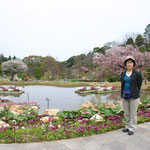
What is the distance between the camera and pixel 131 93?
7.98ft

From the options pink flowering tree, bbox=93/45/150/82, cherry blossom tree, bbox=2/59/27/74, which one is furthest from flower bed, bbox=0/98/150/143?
cherry blossom tree, bbox=2/59/27/74

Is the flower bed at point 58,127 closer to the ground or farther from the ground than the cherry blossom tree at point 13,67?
closer to the ground

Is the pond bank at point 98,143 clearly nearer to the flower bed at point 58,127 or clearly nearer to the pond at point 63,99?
the flower bed at point 58,127

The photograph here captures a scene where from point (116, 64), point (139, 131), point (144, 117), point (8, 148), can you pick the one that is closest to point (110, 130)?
point (139, 131)

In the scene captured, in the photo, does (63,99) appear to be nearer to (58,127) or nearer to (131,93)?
(58,127)

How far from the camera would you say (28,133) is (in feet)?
7.81

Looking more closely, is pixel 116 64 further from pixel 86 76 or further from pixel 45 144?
pixel 86 76

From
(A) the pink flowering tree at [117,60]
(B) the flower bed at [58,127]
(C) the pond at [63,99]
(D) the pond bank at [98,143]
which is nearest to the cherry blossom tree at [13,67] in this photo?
(C) the pond at [63,99]

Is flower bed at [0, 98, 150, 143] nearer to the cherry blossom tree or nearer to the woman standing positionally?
the woman standing

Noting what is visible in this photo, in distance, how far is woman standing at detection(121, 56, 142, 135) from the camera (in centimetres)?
A: 245

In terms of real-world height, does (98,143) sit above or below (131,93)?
below

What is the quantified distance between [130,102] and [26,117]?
7.11 ft

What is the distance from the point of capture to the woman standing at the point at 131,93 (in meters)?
2.45

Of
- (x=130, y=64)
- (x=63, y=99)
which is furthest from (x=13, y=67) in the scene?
(x=130, y=64)
